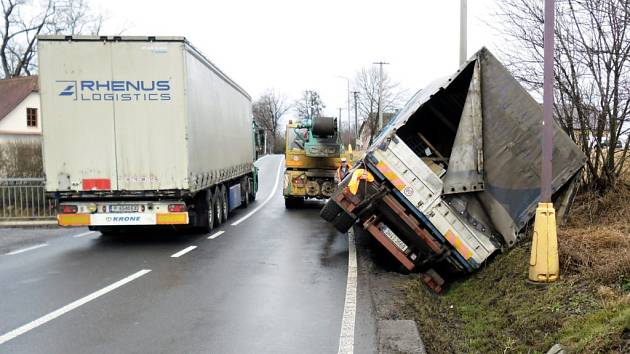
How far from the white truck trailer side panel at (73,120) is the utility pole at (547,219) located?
7386 mm

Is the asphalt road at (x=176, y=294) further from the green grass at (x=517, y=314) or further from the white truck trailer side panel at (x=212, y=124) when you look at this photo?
the white truck trailer side panel at (x=212, y=124)

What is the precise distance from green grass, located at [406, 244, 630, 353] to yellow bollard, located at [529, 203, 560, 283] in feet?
0.45

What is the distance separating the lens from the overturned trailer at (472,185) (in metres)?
7.09

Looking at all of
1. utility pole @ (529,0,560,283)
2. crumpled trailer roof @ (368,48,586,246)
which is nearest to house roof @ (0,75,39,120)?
crumpled trailer roof @ (368,48,586,246)

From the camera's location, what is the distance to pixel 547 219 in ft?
18.9

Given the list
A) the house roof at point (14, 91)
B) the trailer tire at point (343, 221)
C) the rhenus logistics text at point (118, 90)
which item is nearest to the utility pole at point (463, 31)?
the trailer tire at point (343, 221)

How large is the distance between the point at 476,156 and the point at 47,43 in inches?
307

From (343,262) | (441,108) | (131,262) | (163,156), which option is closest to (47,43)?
(163,156)

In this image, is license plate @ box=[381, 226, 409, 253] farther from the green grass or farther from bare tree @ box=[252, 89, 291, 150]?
bare tree @ box=[252, 89, 291, 150]

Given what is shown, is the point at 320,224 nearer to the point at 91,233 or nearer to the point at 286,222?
the point at 286,222

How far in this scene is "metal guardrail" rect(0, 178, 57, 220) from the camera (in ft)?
48.0

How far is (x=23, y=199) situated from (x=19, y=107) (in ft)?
113

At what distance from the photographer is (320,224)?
13.4 metres

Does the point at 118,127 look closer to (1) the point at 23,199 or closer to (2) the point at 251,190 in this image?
(1) the point at 23,199
